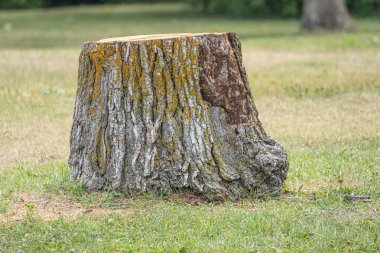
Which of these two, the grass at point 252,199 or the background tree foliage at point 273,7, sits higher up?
the background tree foliage at point 273,7

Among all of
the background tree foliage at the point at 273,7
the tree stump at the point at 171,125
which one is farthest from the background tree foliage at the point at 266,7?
the tree stump at the point at 171,125

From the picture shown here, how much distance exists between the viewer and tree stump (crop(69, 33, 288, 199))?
5.66 m

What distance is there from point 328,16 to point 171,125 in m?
15.2

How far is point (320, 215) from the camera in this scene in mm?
5367

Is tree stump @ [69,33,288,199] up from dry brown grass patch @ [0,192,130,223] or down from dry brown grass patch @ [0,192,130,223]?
up

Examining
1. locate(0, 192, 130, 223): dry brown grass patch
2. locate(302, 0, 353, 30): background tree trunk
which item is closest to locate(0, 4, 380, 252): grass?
locate(0, 192, 130, 223): dry brown grass patch

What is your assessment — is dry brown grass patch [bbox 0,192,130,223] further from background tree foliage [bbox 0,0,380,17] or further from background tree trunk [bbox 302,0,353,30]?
background tree foliage [bbox 0,0,380,17]

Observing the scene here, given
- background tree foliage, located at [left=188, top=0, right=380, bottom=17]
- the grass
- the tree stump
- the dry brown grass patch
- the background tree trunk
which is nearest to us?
the grass

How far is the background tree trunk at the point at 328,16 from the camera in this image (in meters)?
20.1

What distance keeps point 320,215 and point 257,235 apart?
0.61 m

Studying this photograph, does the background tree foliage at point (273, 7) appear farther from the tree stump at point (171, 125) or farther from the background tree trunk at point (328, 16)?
the tree stump at point (171, 125)

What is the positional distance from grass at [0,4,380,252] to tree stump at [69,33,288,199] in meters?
0.16

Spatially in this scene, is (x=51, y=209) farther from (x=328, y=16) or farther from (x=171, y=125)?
(x=328, y=16)

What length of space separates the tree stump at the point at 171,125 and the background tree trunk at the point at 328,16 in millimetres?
14748
